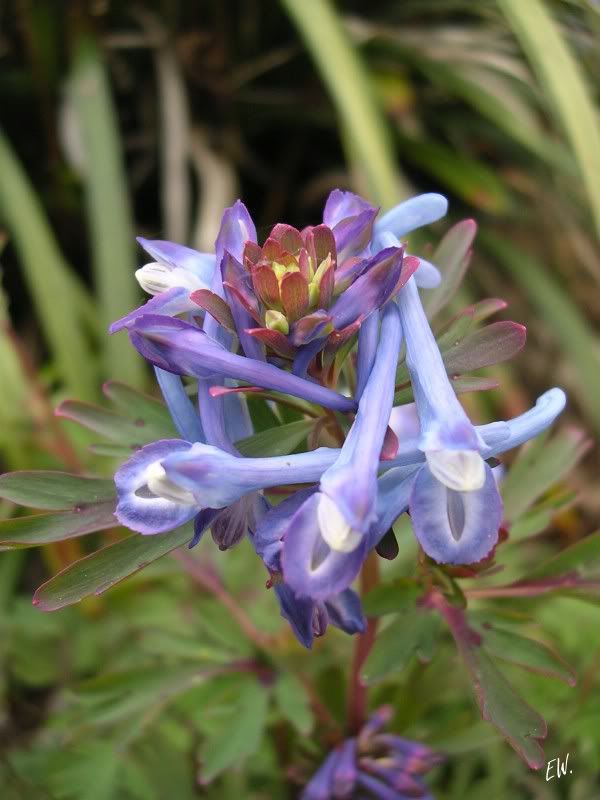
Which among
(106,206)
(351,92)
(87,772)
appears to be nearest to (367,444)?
(87,772)

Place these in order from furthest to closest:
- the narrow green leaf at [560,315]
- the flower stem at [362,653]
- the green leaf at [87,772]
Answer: the narrow green leaf at [560,315]
the green leaf at [87,772]
the flower stem at [362,653]

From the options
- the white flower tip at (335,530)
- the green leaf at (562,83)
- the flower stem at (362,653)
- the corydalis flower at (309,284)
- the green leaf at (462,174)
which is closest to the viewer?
the white flower tip at (335,530)

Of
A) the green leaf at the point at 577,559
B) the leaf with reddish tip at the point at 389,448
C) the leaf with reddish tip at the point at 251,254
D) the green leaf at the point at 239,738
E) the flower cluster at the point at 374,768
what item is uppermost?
the leaf with reddish tip at the point at 251,254

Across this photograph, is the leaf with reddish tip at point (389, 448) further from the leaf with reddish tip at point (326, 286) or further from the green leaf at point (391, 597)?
the green leaf at point (391, 597)

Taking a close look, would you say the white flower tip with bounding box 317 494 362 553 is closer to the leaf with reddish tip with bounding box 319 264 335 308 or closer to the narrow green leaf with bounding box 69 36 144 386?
Answer: the leaf with reddish tip with bounding box 319 264 335 308

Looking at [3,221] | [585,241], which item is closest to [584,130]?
[585,241]

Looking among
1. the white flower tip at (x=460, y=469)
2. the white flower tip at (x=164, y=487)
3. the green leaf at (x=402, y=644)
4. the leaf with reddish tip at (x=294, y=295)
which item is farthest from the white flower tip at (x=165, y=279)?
the green leaf at (x=402, y=644)
